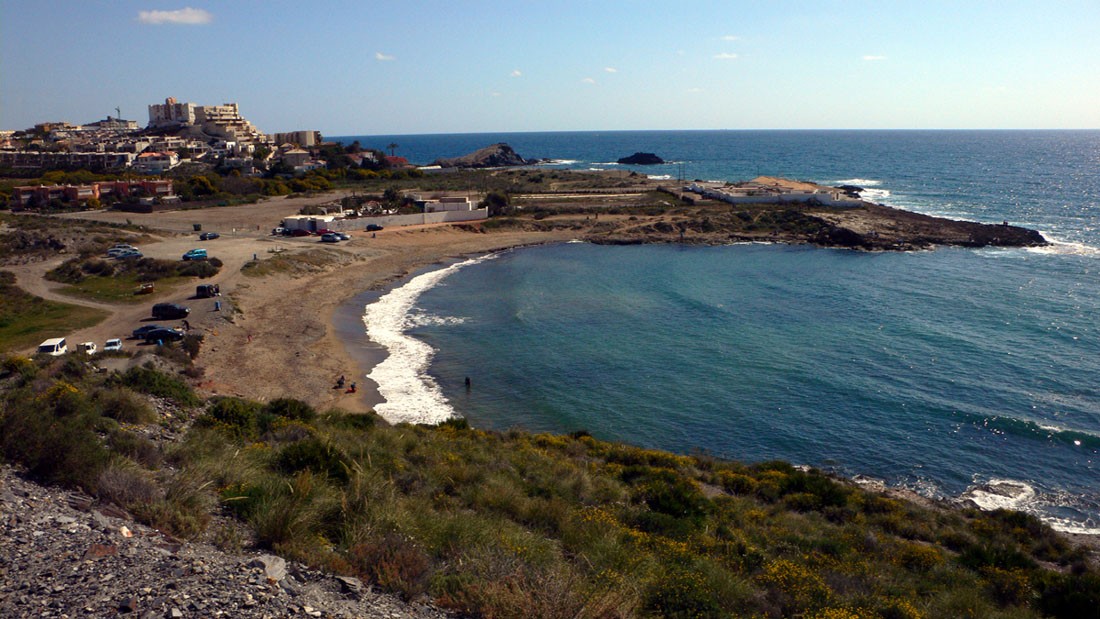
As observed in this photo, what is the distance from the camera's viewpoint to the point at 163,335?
2967 centimetres

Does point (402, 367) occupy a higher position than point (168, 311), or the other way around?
point (168, 311)

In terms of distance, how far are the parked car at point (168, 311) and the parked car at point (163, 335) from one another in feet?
10.5

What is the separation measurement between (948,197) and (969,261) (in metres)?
48.0

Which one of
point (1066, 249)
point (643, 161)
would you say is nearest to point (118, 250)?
point (1066, 249)

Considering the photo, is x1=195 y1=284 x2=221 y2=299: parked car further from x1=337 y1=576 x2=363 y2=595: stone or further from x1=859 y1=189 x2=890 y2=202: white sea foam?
x1=859 y1=189 x2=890 y2=202: white sea foam

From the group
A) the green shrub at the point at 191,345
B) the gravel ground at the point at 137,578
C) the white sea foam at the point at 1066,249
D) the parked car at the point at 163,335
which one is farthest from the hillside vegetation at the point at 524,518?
the white sea foam at the point at 1066,249

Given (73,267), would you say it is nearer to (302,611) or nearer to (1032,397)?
(302,611)

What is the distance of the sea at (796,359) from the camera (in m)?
23.7

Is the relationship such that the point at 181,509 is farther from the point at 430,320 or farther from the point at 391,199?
the point at 391,199

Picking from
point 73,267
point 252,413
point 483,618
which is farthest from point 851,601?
point 73,267

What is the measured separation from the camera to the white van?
2613cm

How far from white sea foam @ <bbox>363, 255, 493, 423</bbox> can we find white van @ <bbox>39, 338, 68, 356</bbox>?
11.8 meters

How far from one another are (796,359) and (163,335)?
94.9ft

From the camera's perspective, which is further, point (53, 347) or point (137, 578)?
point (53, 347)
